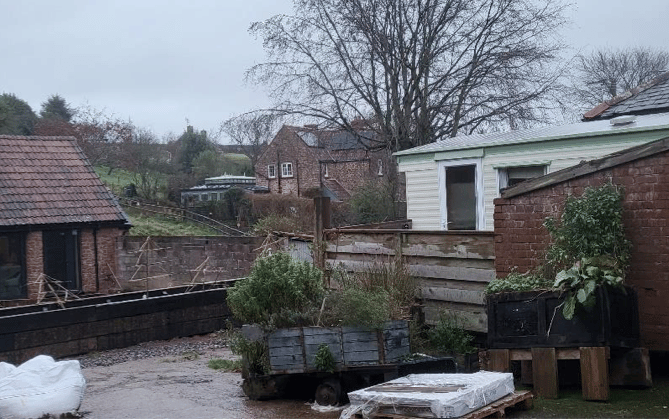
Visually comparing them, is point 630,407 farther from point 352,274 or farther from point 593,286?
point 352,274

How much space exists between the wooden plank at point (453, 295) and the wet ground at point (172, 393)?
260cm

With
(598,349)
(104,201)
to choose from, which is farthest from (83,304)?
(598,349)

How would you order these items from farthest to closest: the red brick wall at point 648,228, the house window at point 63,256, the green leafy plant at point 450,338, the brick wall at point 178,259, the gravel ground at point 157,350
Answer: the house window at point 63,256 < the brick wall at point 178,259 < the gravel ground at point 157,350 < the green leafy plant at point 450,338 < the red brick wall at point 648,228

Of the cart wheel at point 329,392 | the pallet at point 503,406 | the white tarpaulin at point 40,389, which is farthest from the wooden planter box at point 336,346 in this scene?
the white tarpaulin at point 40,389

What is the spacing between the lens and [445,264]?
10508 millimetres

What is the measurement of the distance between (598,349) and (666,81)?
30.6 feet

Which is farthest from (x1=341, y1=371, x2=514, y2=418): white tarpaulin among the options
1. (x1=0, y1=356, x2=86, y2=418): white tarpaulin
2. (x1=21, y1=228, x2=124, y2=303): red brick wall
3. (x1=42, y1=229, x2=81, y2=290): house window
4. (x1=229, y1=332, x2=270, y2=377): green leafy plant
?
(x1=42, y1=229, x2=81, y2=290): house window

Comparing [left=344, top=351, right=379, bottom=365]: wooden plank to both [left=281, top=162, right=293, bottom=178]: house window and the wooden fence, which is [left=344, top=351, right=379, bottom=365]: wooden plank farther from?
[left=281, top=162, right=293, bottom=178]: house window

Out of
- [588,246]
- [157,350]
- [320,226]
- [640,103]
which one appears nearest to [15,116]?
[157,350]

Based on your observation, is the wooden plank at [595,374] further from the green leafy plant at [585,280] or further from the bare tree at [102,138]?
the bare tree at [102,138]

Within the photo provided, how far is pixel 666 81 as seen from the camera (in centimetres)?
1520

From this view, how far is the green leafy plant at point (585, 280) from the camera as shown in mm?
7688

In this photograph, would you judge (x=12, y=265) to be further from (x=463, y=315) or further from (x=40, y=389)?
(x=463, y=315)

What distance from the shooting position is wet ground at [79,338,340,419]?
8656 mm
